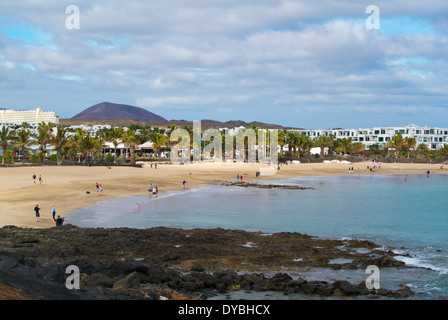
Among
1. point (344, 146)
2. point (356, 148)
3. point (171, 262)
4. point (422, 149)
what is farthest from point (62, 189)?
point (422, 149)

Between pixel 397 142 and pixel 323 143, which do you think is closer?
pixel 397 142

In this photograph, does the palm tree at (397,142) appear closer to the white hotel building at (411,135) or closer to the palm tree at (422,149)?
the palm tree at (422,149)

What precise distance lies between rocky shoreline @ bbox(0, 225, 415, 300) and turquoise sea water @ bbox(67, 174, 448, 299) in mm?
1386

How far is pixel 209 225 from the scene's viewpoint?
89.1ft

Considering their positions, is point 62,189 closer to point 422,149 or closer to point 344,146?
point 344,146

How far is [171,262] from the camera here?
17781 mm

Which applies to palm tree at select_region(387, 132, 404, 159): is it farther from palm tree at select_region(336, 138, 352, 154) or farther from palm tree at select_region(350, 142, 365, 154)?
palm tree at select_region(336, 138, 352, 154)

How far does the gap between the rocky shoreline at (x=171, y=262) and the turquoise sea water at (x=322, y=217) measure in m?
1.39

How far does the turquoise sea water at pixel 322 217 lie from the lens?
703 inches

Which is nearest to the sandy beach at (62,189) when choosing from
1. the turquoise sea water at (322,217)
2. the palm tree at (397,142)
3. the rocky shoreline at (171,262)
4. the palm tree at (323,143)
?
the turquoise sea water at (322,217)

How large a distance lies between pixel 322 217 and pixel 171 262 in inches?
683
